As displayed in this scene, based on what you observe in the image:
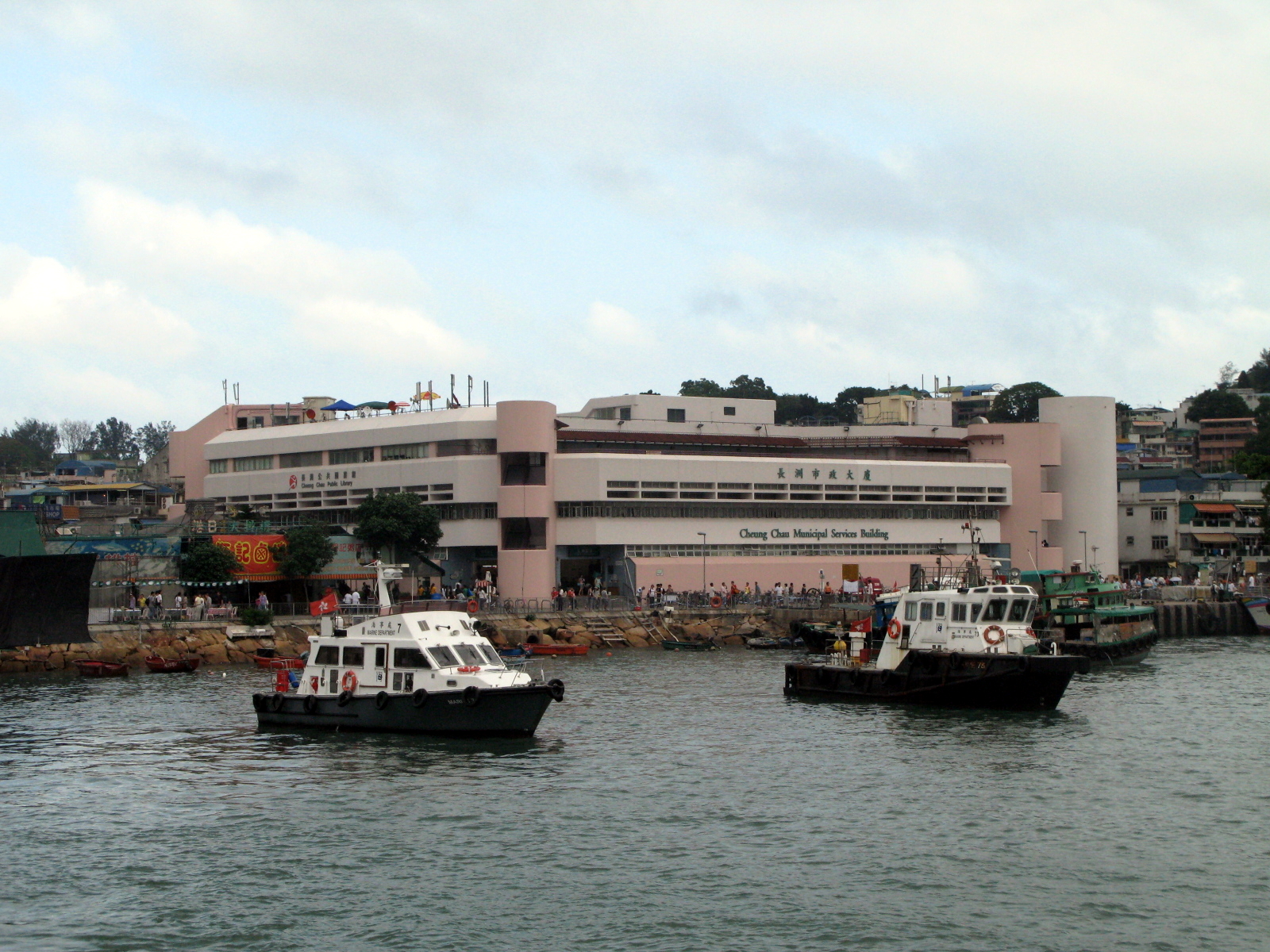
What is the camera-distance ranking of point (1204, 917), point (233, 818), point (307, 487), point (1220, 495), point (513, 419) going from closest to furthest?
point (1204, 917) < point (233, 818) < point (513, 419) < point (307, 487) < point (1220, 495)

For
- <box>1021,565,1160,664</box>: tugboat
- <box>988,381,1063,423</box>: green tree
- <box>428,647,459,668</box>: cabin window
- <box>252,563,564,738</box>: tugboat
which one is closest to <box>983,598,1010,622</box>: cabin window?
<box>252,563,564,738</box>: tugboat

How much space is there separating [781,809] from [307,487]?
76.1m

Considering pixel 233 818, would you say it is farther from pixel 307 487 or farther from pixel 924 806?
pixel 307 487

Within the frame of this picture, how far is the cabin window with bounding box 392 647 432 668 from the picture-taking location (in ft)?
139

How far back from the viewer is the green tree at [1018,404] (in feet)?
639

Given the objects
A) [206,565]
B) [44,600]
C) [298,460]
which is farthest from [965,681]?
[298,460]

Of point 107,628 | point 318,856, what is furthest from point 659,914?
point 107,628

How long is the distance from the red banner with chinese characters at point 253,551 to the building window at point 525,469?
51.8ft

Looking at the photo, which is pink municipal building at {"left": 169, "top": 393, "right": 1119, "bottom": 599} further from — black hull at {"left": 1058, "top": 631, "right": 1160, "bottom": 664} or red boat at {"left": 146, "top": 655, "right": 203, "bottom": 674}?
red boat at {"left": 146, "top": 655, "right": 203, "bottom": 674}

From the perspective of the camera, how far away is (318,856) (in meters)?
29.5

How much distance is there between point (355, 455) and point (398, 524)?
14.0 meters

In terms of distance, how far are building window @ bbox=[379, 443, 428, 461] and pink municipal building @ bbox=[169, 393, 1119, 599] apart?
11cm

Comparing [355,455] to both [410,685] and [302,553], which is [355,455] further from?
[410,685]

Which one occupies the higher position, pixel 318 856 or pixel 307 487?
pixel 307 487
